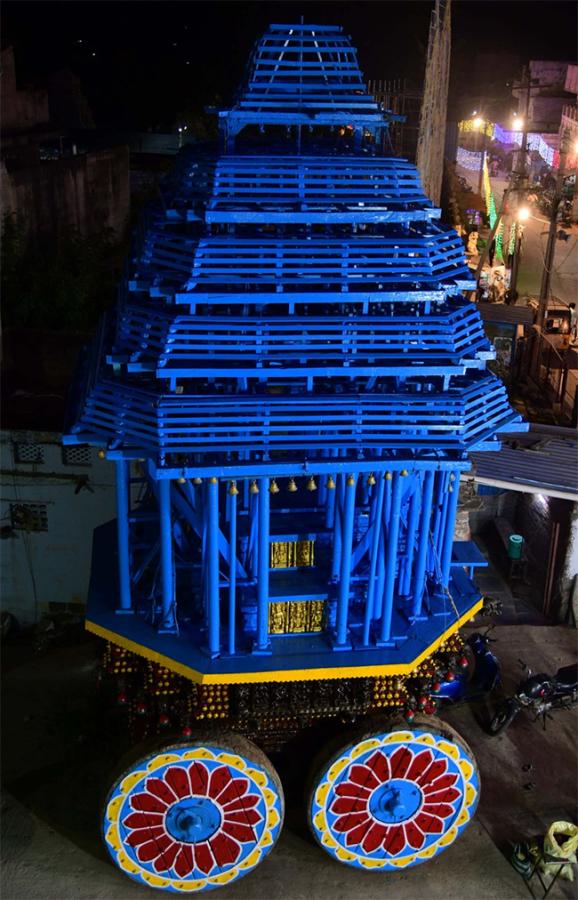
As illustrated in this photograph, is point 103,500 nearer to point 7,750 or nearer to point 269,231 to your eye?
point 7,750

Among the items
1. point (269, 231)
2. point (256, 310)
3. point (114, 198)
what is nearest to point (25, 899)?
point (256, 310)

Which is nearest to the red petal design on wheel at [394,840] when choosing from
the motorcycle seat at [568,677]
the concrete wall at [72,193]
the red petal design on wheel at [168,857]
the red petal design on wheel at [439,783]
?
the red petal design on wheel at [439,783]

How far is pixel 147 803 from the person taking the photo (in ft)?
28.0

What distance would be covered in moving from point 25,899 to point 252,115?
7942 millimetres

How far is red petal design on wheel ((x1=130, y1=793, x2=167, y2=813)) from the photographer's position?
27.8 ft

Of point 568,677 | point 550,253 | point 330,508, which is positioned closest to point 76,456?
point 330,508

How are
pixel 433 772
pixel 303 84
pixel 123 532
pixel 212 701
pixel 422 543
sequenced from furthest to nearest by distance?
pixel 433 772, pixel 422 543, pixel 212 701, pixel 123 532, pixel 303 84

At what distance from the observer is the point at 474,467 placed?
12.7 metres

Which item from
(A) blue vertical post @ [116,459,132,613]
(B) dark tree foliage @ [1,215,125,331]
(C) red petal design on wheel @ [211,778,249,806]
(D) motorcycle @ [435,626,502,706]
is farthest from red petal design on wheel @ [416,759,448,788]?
(B) dark tree foliage @ [1,215,125,331]

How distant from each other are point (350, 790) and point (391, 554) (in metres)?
2.48

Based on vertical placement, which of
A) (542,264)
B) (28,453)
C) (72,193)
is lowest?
(28,453)

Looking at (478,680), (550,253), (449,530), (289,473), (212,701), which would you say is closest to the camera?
(289,473)

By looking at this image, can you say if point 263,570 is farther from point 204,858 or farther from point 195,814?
point 204,858

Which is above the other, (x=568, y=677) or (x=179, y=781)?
(x=179, y=781)
